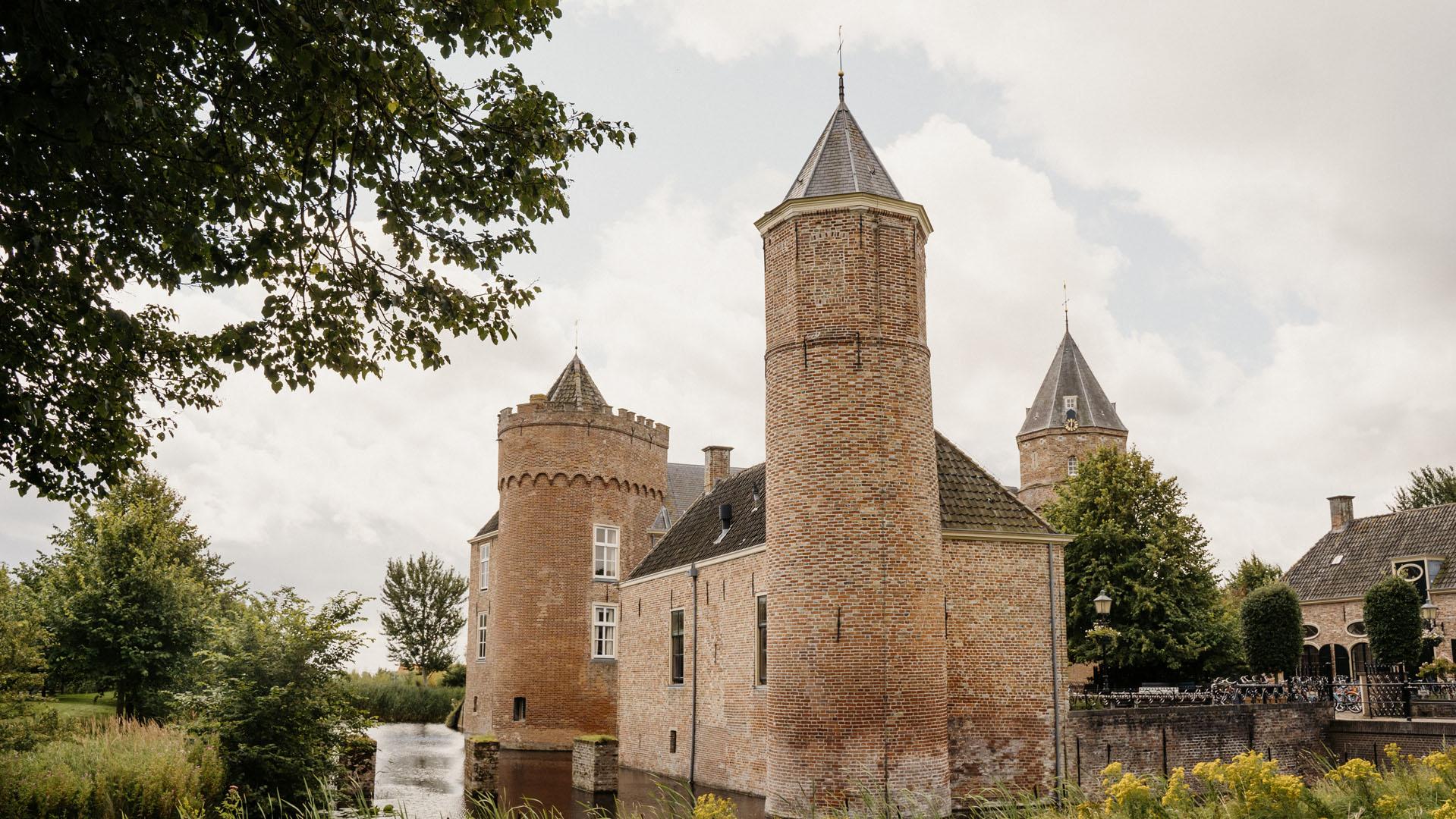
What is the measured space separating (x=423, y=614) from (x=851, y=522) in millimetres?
42132

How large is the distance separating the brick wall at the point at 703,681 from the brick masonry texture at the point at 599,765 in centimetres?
184

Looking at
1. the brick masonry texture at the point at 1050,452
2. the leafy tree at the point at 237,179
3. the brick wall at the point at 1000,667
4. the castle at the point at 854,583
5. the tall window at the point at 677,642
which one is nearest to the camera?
the leafy tree at the point at 237,179

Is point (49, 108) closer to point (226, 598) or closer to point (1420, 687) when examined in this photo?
point (1420, 687)

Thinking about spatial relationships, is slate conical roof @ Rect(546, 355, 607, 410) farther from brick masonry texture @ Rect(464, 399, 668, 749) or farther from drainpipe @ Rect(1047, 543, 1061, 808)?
drainpipe @ Rect(1047, 543, 1061, 808)

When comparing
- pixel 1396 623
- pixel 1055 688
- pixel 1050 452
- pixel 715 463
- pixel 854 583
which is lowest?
pixel 1055 688

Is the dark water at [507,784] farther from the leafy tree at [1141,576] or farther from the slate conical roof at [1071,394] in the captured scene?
the slate conical roof at [1071,394]

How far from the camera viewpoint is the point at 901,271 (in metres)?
16.8


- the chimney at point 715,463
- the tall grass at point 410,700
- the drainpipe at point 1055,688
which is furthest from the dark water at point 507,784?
the tall grass at point 410,700

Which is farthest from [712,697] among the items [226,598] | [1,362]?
[226,598]

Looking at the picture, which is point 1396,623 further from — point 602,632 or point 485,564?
point 485,564

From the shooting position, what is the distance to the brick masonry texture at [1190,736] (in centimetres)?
1833

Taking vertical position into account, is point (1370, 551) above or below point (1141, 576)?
above

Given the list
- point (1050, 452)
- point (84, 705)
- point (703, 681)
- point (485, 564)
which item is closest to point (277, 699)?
point (703, 681)

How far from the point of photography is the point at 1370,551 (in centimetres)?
3678
